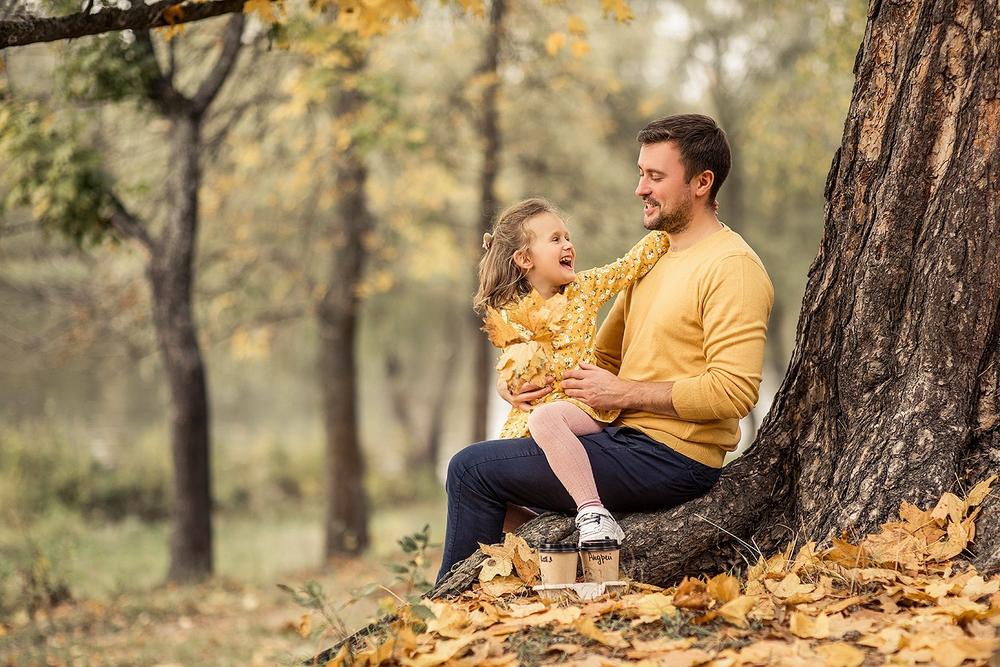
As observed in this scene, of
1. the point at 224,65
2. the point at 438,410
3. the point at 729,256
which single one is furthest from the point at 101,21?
the point at 438,410

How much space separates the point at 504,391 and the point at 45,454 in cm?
1299

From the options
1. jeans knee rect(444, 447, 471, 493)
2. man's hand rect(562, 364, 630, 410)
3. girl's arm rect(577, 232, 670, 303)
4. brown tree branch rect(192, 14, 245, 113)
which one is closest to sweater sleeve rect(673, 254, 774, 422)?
man's hand rect(562, 364, 630, 410)

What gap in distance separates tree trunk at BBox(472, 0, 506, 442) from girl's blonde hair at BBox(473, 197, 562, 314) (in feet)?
20.5

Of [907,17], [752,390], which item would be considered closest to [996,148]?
[907,17]

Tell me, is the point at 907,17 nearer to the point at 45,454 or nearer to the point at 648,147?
the point at 648,147

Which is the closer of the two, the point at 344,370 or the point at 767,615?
the point at 767,615

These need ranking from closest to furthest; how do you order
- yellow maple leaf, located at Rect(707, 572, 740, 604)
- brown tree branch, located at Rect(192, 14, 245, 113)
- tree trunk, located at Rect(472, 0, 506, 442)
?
1. yellow maple leaf, located at Rect(707, 572, 740, 604)
2. brown tree branch, located at Rect(192, 14, 245, 113)
3. tree trunk, located at Rect(472, 0, 506, 442)

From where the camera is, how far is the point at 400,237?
15320 mm

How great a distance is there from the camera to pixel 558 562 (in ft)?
10.4

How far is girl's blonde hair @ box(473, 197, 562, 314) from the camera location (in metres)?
3.82

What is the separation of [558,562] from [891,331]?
144 centimetres

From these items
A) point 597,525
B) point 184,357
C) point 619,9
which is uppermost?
point 619,9

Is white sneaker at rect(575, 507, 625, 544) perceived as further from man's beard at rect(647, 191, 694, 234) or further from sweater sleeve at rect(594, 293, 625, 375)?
man's beard at rect(647, 191, 694, 234)

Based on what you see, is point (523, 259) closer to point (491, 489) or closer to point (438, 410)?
point (491, 489)
